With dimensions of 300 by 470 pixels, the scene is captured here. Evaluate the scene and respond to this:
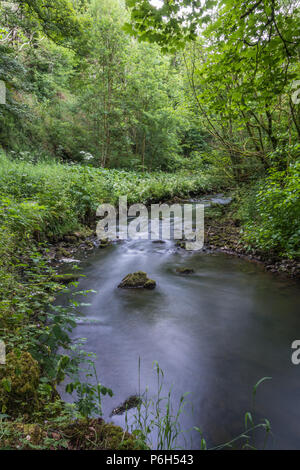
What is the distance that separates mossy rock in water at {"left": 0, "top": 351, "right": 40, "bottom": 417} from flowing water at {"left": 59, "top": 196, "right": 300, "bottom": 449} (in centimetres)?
83

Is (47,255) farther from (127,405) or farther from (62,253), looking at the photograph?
(127,405)

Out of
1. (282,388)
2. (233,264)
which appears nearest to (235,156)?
(233,264)

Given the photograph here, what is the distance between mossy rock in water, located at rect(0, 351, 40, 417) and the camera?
5.93ft

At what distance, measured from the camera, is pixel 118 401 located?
8.34 ft

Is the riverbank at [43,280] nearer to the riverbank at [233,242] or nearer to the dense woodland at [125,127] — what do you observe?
the dense woodland at [125,127]

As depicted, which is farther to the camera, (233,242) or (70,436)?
(233,242)

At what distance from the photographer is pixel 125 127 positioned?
15922 millimetres

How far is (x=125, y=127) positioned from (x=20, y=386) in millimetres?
16120

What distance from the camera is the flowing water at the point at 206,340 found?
2498 mm

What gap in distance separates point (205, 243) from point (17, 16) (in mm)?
9104

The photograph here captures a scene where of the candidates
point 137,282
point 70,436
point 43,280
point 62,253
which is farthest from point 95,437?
point 62,253

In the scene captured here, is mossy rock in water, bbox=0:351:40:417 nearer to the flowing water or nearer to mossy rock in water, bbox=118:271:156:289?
the flowing water

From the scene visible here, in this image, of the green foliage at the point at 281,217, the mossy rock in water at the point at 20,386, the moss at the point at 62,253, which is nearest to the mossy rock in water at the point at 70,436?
the mossy rock in water at the point at 20,386

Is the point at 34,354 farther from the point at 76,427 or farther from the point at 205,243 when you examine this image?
the point at 205,243
